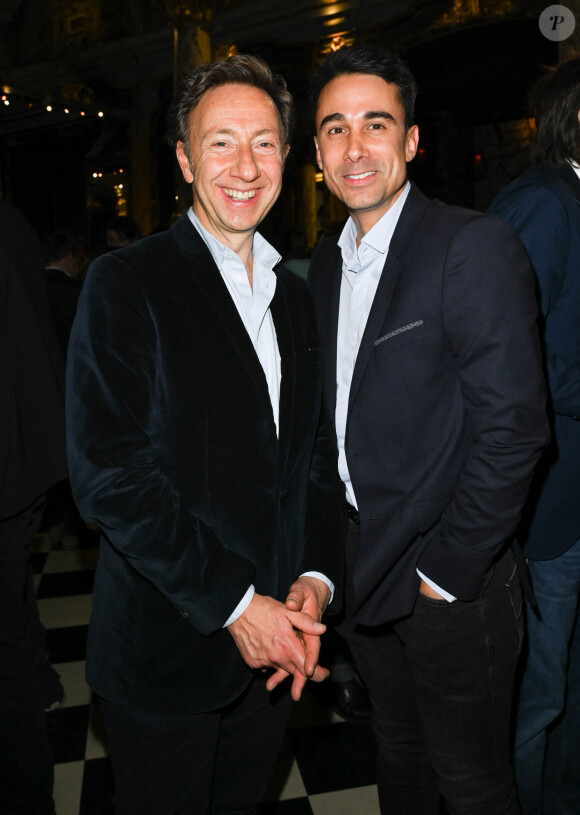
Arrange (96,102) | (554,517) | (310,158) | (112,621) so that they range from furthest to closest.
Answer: (96,102), (310,158), (554,517), (112,621)

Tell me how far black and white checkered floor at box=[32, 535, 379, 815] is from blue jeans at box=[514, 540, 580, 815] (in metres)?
0.48

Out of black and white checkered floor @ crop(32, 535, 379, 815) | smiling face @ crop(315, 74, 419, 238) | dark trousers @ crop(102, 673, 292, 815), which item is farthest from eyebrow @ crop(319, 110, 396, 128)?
black and white checkered floor @ crop(32, 535, 379, 815)

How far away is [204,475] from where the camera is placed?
4.21 ft

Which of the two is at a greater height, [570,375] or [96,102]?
[96,102]

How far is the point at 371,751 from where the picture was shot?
7.75 feet

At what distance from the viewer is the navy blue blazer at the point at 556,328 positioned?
64.9 inches

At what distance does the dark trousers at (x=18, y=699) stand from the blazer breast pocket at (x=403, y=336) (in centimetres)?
98

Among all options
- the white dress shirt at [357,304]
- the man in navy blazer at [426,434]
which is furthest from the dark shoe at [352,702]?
the white dress shirt at [357,304]

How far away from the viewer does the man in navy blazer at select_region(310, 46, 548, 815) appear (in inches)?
53.9

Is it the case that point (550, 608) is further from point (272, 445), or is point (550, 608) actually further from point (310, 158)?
point (310, 158)

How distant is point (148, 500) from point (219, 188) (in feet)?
2.01

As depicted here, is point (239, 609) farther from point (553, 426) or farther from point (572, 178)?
point (572, 178)

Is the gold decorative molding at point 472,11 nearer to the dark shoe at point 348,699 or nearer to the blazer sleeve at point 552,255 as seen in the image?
the blazer sleeve at point 552,255

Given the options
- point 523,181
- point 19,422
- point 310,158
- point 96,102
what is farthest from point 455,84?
point 19,422
